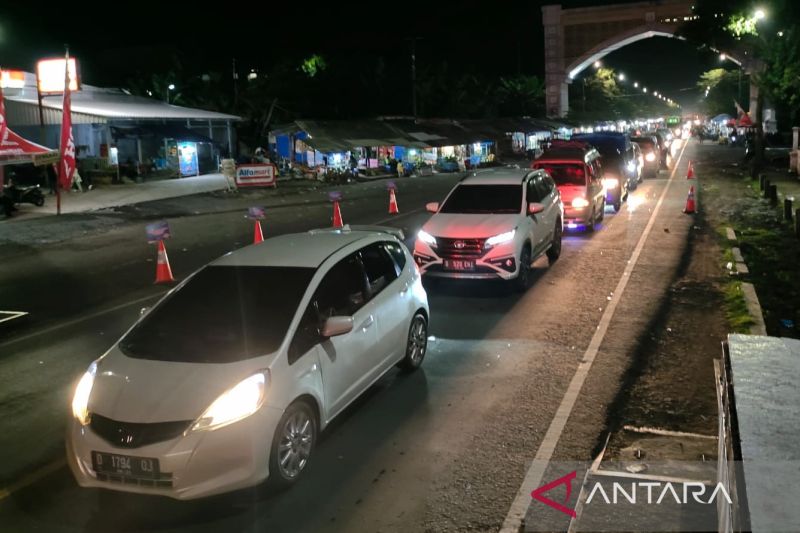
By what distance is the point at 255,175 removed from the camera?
32219mm

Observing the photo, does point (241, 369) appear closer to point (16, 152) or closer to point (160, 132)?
point (16, 152)

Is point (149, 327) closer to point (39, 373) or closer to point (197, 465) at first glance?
point (197, 465)

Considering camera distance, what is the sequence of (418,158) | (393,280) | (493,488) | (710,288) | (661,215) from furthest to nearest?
(418,158), (661,215), (710,288), (393,280), (493,488)

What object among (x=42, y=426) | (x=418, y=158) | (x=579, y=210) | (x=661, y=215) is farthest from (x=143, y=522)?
(x=418, y=158)

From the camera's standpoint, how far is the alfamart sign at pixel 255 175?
31.7 meters

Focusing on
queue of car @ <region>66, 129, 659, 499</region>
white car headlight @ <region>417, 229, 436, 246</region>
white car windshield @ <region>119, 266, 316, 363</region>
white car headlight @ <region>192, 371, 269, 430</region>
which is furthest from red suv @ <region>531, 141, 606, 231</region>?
white car headlight @ <region>192, 371, 269, 430</region>

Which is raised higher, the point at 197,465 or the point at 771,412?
the point at 771,412

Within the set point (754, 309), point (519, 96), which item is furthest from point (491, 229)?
point (519, 96)

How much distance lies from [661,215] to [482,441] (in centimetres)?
1653

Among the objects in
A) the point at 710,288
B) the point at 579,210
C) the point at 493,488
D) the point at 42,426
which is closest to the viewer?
the point at 493,488

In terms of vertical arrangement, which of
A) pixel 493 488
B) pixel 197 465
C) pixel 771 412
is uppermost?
pixel 771 412

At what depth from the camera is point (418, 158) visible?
4619 cm

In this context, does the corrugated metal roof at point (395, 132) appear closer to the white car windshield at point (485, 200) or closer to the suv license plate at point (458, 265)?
the white car windshield at point (485, 200)

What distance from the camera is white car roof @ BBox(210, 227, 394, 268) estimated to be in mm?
6320
